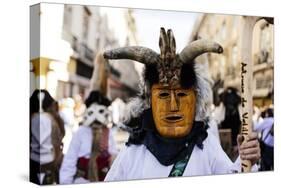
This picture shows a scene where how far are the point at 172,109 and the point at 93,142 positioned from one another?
97 cm

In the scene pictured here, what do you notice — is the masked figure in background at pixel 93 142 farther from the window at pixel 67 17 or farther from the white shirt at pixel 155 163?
the window at pixel 67 17

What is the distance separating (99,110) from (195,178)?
1418 millimetres

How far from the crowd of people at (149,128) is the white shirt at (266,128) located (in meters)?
0.15

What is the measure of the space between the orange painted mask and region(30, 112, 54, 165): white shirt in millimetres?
1241

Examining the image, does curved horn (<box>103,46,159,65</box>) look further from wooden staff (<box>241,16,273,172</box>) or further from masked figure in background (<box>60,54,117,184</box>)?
wooden staff (<box>241,16,273,172</box>)

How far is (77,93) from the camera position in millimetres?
6672

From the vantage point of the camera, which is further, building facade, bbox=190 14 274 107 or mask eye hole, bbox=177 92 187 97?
building facade, bbox=190 14 274 107

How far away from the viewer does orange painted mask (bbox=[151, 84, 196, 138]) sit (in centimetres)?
716

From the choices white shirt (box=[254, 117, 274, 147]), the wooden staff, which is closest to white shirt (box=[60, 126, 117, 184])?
the wooden staff

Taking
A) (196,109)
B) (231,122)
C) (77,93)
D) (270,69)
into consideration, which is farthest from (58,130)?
(270,69)

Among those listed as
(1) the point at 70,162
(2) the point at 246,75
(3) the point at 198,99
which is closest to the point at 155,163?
(3) the point at 198,99

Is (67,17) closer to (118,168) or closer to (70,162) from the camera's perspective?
(70,162)

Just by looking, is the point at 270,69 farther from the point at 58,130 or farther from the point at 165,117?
the point at 58,130

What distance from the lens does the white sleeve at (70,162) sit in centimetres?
671
